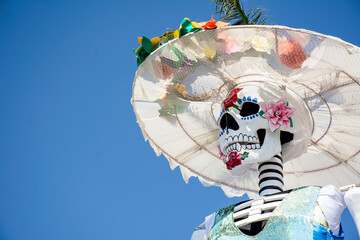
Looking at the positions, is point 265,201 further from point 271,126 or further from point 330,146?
point 330,146

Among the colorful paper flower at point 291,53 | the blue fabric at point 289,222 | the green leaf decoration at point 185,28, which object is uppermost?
the green leaf decoration at point 185,28

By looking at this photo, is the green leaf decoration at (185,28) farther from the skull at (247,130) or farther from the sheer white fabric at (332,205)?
the sheer white fabric at (332,205)

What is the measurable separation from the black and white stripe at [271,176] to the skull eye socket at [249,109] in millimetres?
456

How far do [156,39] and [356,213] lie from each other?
240 cm

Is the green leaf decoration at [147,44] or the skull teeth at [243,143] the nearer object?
the skull teeth at [243,143]

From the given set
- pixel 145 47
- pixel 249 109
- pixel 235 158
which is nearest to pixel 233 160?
pixel 235 158

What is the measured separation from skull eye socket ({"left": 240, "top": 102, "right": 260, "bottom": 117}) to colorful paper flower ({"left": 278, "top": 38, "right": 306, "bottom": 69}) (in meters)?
0.48

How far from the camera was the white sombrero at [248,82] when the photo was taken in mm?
5094

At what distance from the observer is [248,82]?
5.59 meters

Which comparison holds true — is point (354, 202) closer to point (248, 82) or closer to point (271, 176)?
point (271, 176)

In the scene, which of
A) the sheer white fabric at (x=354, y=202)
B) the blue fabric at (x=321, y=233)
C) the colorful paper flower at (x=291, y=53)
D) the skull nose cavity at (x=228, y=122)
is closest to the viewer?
the sheer white fabric at (x=354, y=202)

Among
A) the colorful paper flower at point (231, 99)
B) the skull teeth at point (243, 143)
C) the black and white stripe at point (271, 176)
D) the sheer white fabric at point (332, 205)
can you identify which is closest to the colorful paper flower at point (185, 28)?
the colorful paper flower at point (231, 99)

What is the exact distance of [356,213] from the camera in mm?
4250

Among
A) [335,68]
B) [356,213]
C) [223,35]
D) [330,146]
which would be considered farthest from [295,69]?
[356,213]
